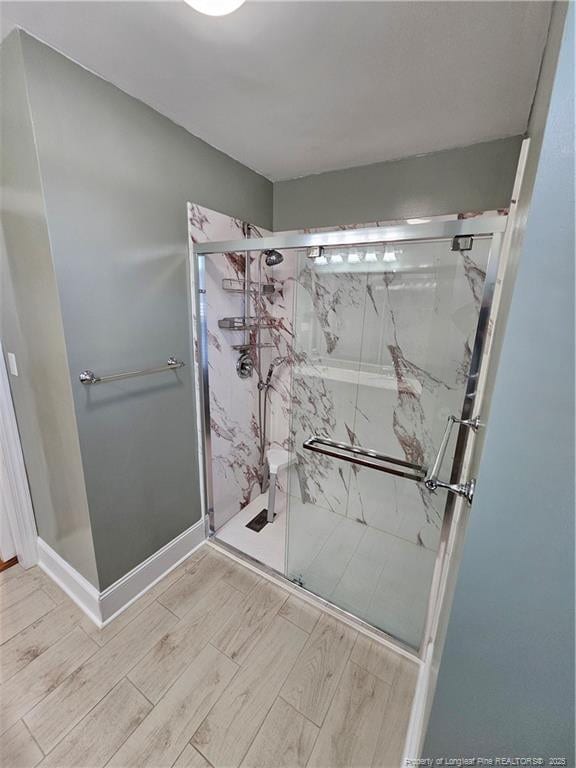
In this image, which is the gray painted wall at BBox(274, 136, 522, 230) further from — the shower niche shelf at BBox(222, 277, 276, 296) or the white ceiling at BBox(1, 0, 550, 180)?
the shower niche shelf at BBox(222, 277, 276, 296)

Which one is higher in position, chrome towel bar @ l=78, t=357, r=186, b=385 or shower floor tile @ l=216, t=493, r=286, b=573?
chrome towel bar @ l=78, t=357, r=186, b=385

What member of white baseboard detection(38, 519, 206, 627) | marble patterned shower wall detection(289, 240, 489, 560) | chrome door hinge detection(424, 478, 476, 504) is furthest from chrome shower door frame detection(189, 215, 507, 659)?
chrome door hinge detection(424, 478, 476, 504)

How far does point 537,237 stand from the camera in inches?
18.4

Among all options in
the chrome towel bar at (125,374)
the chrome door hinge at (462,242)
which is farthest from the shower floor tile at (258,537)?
the chrome door hinge at (462,242)

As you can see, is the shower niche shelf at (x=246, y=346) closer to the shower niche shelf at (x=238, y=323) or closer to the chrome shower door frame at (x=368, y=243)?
the shower niche shelf at (x=238, y=323)

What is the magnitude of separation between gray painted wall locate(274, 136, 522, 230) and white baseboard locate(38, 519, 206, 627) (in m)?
2.21

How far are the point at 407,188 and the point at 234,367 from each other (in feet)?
4.87

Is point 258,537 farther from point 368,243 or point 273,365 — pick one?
point 368,243

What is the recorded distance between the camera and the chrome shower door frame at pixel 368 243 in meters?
1.09

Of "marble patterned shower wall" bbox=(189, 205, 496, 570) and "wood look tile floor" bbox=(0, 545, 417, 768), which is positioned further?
"marble patterned shower wall" bbox=(189, 205, 496, 570)

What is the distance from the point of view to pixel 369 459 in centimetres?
172

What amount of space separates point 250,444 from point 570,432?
A: 6.86 feet

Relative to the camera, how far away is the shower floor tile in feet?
6.35

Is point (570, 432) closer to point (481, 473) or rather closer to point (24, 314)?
point (481, 473)
